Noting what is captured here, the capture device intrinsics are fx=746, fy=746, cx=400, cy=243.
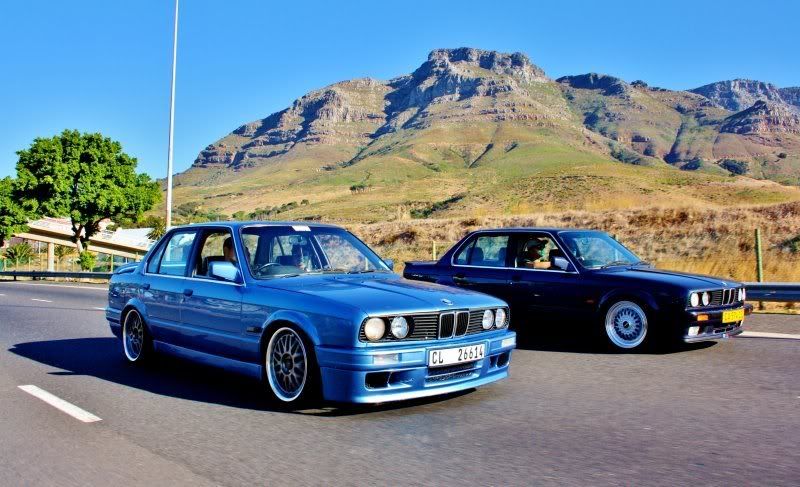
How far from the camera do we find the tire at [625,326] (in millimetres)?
8812

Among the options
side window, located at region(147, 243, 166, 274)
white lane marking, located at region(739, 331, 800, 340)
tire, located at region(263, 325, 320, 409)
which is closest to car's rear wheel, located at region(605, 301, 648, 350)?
white lane marking, located at region(739, 331, 800, 340)

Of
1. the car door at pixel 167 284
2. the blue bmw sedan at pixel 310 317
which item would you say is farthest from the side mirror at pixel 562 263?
the car door at pixel 167 284

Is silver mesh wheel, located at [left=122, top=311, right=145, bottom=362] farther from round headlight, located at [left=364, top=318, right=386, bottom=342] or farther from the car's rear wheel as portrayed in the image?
the car's rear wheel

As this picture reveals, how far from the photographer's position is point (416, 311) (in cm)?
563

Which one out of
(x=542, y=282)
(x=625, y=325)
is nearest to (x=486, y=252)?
(x=542, y=282)

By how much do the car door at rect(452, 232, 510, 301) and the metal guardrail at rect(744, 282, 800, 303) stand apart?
16.7 ft

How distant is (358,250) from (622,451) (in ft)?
11.6

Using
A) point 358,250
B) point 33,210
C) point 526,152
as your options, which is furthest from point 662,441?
point 526,152

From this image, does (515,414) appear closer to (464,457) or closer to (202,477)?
(464,457)

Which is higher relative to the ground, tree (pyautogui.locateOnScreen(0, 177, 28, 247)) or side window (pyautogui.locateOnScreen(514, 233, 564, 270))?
tree (pyautogui.locateOnScreen(0, 177, 28, 247))

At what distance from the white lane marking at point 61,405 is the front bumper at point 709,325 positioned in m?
6.23

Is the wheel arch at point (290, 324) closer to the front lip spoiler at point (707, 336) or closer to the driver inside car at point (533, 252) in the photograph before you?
the driver inside car at point (533, 252)

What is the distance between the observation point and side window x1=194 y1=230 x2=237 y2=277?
729cm

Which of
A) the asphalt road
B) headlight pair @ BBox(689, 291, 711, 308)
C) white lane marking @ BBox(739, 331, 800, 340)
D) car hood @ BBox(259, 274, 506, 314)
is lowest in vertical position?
the asphalt road
